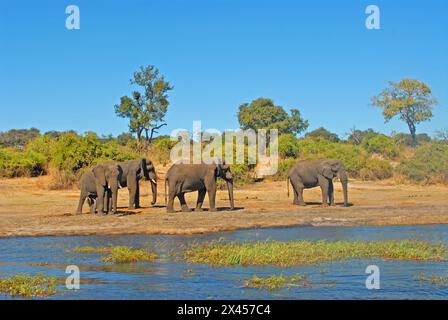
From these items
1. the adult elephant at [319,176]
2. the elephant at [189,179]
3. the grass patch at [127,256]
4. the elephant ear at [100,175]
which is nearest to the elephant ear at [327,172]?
the adult elephant at [319,176]

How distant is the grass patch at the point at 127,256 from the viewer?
572 inches

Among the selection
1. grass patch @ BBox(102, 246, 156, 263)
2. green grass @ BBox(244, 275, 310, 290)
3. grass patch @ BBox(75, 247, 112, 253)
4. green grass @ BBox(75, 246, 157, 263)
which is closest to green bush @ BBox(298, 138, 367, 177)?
grass patch @ BBox(75, 247, 112, 253)

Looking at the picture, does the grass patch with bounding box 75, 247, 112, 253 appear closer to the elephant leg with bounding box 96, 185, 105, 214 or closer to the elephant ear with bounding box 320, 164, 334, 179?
the elephant leg with bounding box 96, 185, 105, 214

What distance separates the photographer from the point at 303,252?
597 inches

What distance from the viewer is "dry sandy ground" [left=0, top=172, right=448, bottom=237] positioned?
20.0 metres

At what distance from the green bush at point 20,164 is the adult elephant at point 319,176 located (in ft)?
44.2

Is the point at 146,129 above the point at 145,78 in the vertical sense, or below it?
below

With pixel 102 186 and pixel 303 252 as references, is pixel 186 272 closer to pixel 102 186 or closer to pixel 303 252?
pixel 303 252

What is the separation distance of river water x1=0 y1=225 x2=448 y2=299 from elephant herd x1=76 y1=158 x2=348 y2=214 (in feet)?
14.2
